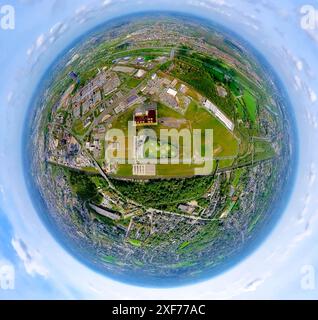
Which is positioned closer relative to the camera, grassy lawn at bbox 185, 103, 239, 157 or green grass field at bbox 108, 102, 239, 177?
green grass field at bbox 108, 102, 239, 177

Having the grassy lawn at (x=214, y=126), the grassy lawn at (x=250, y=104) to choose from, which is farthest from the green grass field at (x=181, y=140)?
the grassy lawn at (x=250, y=104)

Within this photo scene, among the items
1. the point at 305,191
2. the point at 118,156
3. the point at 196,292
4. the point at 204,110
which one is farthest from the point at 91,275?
the point at 305,191

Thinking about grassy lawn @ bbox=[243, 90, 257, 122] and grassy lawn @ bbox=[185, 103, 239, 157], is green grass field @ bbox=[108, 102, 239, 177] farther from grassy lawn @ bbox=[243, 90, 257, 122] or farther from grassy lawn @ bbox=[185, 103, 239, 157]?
grassy lawn @ bbox=[243, 90, 257, 122]

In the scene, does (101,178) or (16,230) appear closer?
(101,178)

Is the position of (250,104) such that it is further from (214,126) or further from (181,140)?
(181,140)

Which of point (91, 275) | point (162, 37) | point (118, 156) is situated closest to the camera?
point (118, 156)

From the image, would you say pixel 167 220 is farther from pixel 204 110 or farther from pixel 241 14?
pixel 241 14

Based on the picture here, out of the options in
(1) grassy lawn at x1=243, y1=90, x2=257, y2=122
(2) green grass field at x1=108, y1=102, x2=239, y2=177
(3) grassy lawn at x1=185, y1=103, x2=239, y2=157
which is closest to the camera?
(2) green grass field at x1=108, y1=102, x2=239, y2=177

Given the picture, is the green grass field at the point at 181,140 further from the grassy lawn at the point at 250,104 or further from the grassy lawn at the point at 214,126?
the grassy lawn at the point at 250,104

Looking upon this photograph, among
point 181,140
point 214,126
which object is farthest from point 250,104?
point 181,140

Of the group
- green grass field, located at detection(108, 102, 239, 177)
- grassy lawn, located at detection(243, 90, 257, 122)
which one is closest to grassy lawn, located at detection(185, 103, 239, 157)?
green grass field, located at detection(108, 102, 239, 177)

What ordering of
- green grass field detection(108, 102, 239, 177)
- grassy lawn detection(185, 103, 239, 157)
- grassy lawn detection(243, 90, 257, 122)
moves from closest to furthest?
green grass field detection(108, 102, 239, 177)
grassy lawn detection(185, 103, 239, 157)
grassy lawn detection(243, 90, 257, 122)
